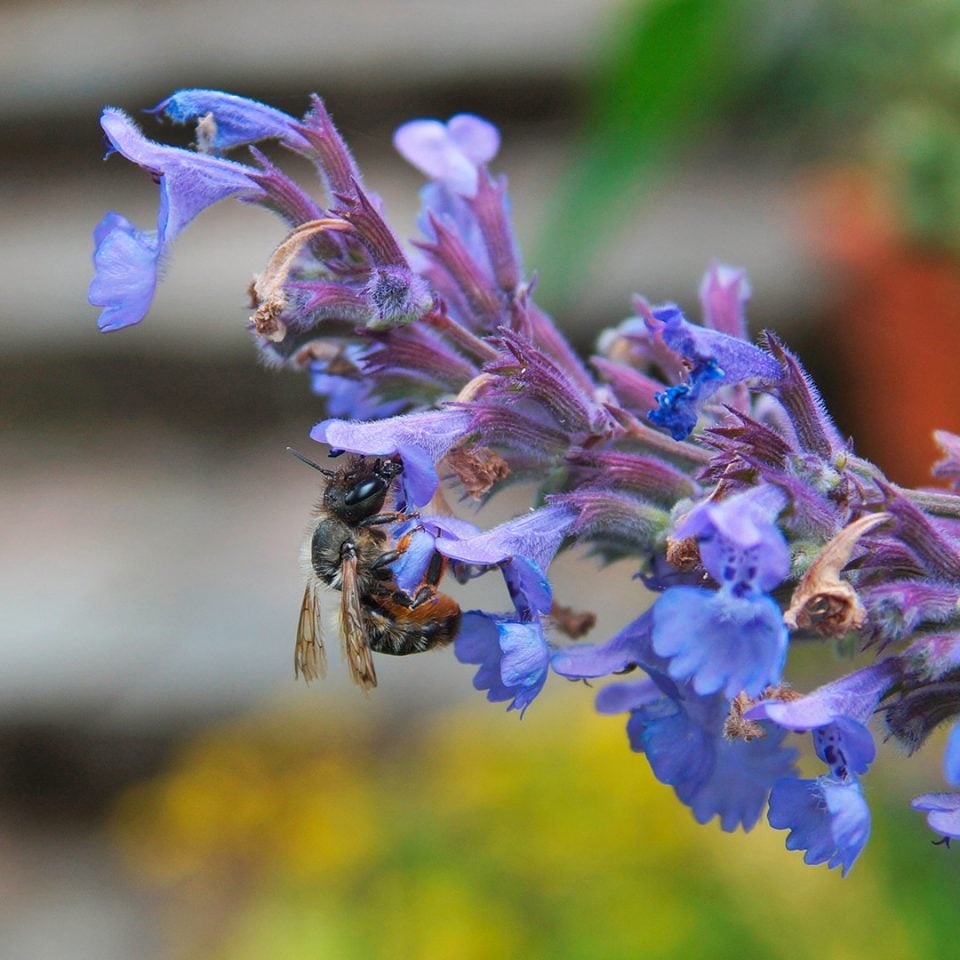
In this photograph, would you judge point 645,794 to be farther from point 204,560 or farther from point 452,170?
point 452,170

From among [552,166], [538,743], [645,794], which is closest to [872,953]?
[645,794]

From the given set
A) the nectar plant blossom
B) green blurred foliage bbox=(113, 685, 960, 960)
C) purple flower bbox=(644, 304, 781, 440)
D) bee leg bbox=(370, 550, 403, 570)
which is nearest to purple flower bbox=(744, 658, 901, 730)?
the nectar plant blossom

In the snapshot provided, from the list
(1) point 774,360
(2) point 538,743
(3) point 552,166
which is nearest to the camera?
(1) point 774,360

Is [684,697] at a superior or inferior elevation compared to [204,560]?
superior

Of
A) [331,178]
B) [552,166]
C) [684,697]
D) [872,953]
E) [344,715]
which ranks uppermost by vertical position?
[331,178]

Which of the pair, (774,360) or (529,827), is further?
(529,827)

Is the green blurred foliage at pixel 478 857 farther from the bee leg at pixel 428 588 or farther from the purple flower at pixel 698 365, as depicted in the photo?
the purple flower at pixel 698 365

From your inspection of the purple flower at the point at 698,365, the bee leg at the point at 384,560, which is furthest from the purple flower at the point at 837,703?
the bee leg at the point at 384,560

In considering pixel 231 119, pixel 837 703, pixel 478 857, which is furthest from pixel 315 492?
pixel 837 703
